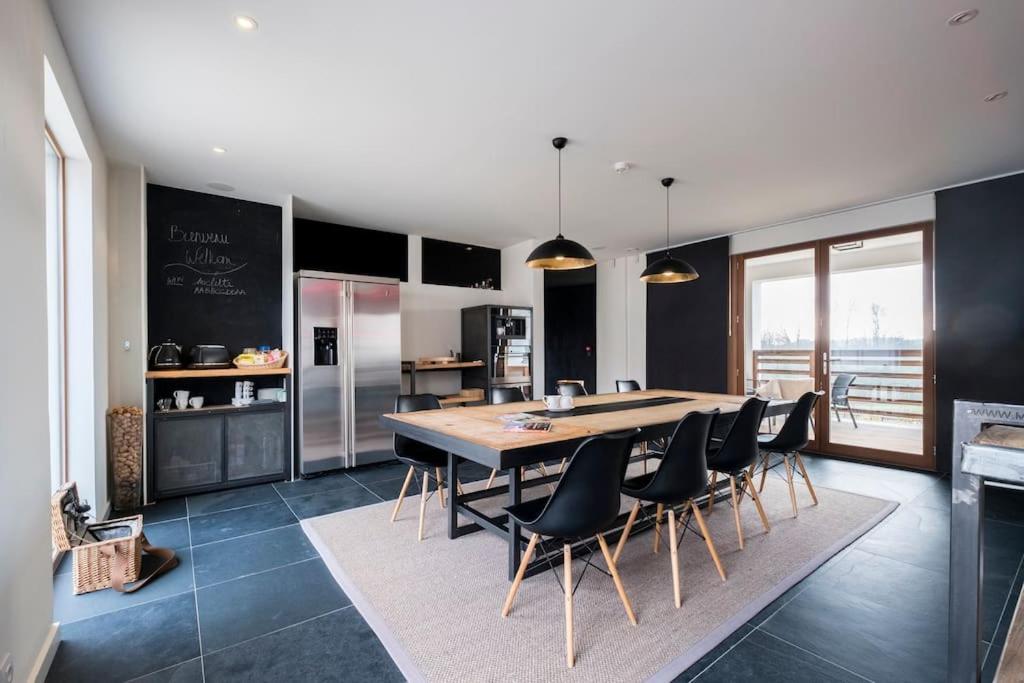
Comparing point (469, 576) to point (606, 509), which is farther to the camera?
point (469, 576)

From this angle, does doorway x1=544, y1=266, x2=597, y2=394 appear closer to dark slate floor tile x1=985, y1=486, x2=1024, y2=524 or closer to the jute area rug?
the jute area rug

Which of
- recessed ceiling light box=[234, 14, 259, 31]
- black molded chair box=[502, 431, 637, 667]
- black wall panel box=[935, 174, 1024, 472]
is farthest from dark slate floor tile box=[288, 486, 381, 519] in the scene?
black wall panel box=[935, 174, 1024, 472]

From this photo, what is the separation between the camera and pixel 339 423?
4.75 meters

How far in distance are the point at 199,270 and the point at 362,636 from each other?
154 inches

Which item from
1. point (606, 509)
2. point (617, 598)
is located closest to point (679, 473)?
point (606, 509)

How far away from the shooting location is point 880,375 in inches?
199

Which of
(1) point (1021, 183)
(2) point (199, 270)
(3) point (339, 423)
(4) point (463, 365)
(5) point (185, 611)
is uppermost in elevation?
(1) point (1021, 183)

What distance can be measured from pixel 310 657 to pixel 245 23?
2.80 metres

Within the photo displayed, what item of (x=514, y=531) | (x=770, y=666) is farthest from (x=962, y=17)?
(x=514, y=531)

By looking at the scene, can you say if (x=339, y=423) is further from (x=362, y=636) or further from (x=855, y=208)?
(x=855, y=208)

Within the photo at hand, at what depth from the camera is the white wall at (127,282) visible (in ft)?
12.7

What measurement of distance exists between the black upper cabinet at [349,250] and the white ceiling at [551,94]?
2.56 ft

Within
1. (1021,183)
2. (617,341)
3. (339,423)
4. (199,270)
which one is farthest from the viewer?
(617,341)

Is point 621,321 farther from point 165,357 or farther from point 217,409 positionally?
point 165,357
